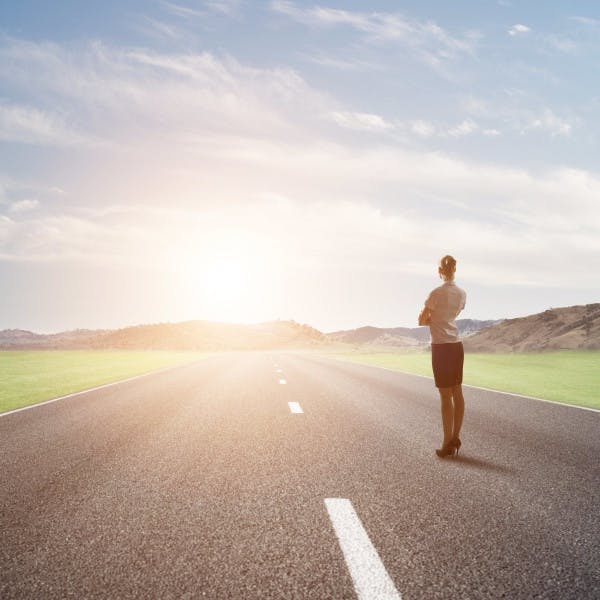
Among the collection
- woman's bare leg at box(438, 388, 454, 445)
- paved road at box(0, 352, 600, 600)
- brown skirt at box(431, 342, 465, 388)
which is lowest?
paved road at box(0, 352, 600, 600)

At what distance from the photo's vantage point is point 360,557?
131 inches

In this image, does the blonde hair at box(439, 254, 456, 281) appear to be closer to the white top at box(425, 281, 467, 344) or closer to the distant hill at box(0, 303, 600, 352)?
the white top at box(425, 281, 467, 344)

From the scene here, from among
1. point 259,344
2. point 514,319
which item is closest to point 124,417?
point 514,319

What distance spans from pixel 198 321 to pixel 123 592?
572 feet

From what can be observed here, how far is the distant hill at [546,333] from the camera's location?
188ft

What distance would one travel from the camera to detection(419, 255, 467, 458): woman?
21.8ft

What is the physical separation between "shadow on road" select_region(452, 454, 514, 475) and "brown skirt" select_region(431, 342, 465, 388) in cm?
91

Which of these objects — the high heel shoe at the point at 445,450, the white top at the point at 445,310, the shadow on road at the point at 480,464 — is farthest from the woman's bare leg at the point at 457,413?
the white top at the point at 445,310

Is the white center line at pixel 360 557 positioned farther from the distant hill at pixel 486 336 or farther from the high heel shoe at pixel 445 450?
the distant hill at pixel 486 336

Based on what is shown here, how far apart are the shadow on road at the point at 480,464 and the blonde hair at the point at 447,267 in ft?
7.53

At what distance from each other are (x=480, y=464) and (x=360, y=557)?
3.26 meters

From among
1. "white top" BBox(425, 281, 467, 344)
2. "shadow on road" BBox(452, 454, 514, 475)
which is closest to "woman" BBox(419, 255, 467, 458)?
"white top" BBox(425, 281, 467, 344)

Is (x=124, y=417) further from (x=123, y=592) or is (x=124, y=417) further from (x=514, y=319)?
(x=514, y=319)

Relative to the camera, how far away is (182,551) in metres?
3.46
